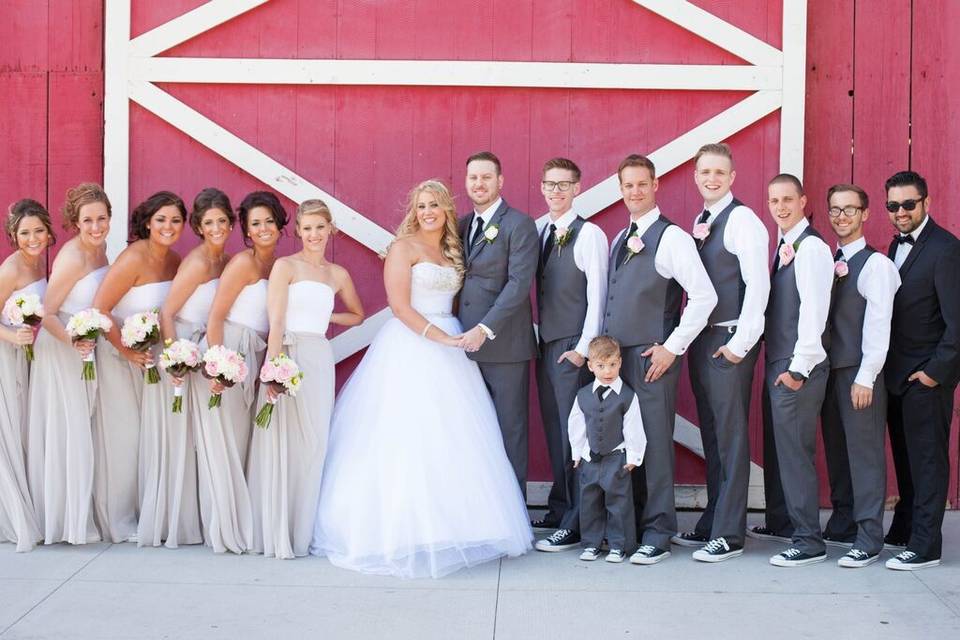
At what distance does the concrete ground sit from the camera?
14.0 ft

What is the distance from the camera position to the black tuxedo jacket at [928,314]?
509 cm


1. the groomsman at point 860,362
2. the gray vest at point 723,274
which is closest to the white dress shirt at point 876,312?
the groomsman at point 860,362

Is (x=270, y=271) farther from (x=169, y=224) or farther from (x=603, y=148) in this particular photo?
(x=603, y=148)

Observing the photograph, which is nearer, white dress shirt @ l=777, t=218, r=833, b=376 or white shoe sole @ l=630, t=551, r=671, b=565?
white dress shirt @ l=777, t=218, r=833, b=376

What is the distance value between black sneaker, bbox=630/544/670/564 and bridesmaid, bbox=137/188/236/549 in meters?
2.18

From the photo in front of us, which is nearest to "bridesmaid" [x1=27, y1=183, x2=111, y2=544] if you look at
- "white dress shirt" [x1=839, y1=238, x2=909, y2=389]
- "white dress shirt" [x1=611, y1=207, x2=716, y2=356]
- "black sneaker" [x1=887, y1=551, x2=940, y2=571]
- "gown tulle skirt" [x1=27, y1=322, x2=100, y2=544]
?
"gown tulle skirt" [x1=27, y1=322, x2=100, y2=544]

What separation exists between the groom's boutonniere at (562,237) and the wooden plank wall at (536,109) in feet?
2.72

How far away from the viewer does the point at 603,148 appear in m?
6.36

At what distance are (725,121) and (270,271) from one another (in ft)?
8.82

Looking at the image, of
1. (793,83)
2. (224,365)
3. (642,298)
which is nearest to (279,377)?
(224,365)

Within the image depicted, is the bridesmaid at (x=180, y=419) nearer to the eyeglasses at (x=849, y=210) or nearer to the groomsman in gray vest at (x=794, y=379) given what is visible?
the groomsman in gray vest at (x=794, y=379)

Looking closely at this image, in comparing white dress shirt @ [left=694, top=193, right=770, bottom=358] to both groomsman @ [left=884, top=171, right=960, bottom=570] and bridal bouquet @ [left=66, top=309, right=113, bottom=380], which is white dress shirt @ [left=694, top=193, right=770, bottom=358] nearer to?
Answer: groomsman @ [left=884, top=171, right=960, bottom=570]

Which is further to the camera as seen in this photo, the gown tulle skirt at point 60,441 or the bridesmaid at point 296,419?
the gown tulle skirt at point 60,441

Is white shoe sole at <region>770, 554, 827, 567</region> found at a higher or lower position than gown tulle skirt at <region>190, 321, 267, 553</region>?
lower
